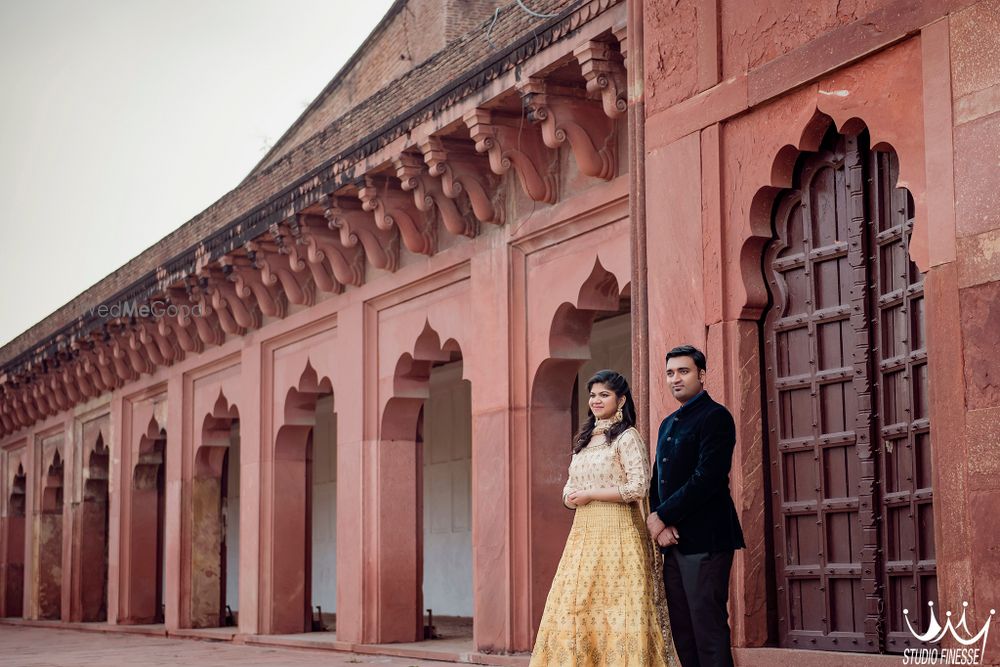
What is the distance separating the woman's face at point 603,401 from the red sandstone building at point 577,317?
106 centimetres

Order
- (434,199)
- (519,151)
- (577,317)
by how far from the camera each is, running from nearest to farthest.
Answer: (519,151) < (577,317) < (434,199)

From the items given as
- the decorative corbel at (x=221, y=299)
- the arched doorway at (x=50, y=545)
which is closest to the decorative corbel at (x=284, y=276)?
the decorative corbel at (x=221, y=299)

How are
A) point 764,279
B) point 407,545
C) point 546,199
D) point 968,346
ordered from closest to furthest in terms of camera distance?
point 968,346, point 764,279, point 546,199, point 407,545

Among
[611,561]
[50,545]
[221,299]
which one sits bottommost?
[50,545]

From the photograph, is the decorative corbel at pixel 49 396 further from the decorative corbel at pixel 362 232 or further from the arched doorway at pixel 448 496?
the decorative corbel at pixel 362 232

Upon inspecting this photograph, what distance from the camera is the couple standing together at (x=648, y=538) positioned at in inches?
216

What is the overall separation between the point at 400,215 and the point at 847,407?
484cm

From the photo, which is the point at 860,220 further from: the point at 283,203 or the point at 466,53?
the point at 283,203

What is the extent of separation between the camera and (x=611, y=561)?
5828 millimetres

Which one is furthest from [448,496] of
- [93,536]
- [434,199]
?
[434,199]

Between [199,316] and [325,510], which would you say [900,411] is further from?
[325,510]

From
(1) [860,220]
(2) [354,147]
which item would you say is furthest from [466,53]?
(1) [860,220]

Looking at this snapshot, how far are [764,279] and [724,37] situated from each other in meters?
Result: 1.10

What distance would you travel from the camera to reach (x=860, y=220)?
6.29 m
